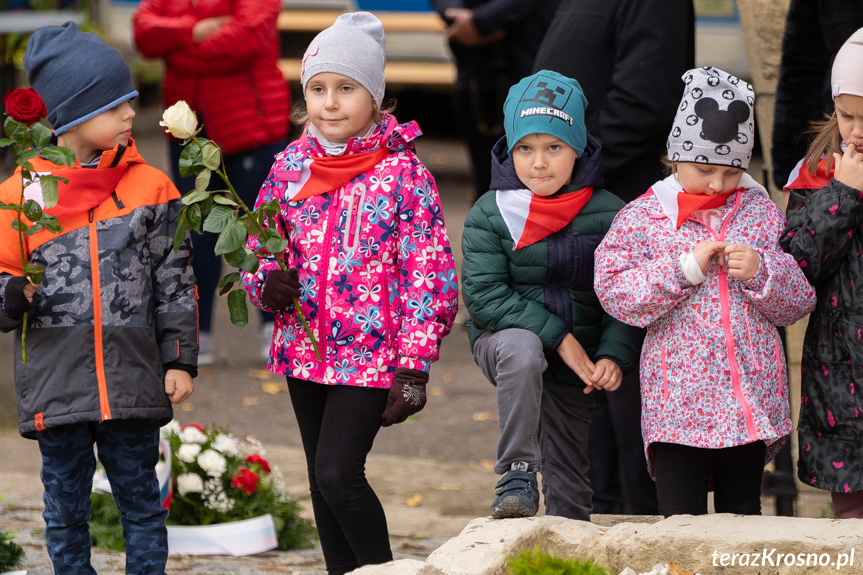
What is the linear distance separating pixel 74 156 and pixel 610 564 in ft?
6.01

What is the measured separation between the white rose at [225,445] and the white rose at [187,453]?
99 millimetres

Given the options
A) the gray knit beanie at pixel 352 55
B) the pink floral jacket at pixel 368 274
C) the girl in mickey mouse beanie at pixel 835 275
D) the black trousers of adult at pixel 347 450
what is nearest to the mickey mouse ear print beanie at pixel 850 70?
the girl in mickey mouse beanie at pixel 835 275

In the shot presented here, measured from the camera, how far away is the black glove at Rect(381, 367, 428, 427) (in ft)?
10.9

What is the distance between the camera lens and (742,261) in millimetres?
3184

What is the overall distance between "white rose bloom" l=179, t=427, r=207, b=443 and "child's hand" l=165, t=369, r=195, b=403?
107cm

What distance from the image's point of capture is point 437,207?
351 centimetres

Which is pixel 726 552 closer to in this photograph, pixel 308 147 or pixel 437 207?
pixel 437 207

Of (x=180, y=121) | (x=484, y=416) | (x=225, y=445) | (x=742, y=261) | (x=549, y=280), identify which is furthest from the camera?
(x=484, y=416)

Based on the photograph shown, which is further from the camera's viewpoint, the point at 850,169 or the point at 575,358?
the point at 575,358

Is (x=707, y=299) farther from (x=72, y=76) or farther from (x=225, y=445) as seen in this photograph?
(x=225, y=445)

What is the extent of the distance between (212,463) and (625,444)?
153 centimetres

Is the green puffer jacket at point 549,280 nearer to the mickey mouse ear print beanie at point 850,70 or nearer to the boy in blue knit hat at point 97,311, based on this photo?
the mickey mouse ear print beanie at point 850,70

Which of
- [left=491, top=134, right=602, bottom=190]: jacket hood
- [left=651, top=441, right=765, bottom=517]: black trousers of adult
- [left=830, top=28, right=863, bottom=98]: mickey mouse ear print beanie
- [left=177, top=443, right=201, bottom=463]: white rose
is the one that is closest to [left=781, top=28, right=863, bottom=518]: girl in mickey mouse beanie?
[left=830, top=28, right=863, bottom=98]: mickey mouse ear print beanie

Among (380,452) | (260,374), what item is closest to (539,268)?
(380,452)
